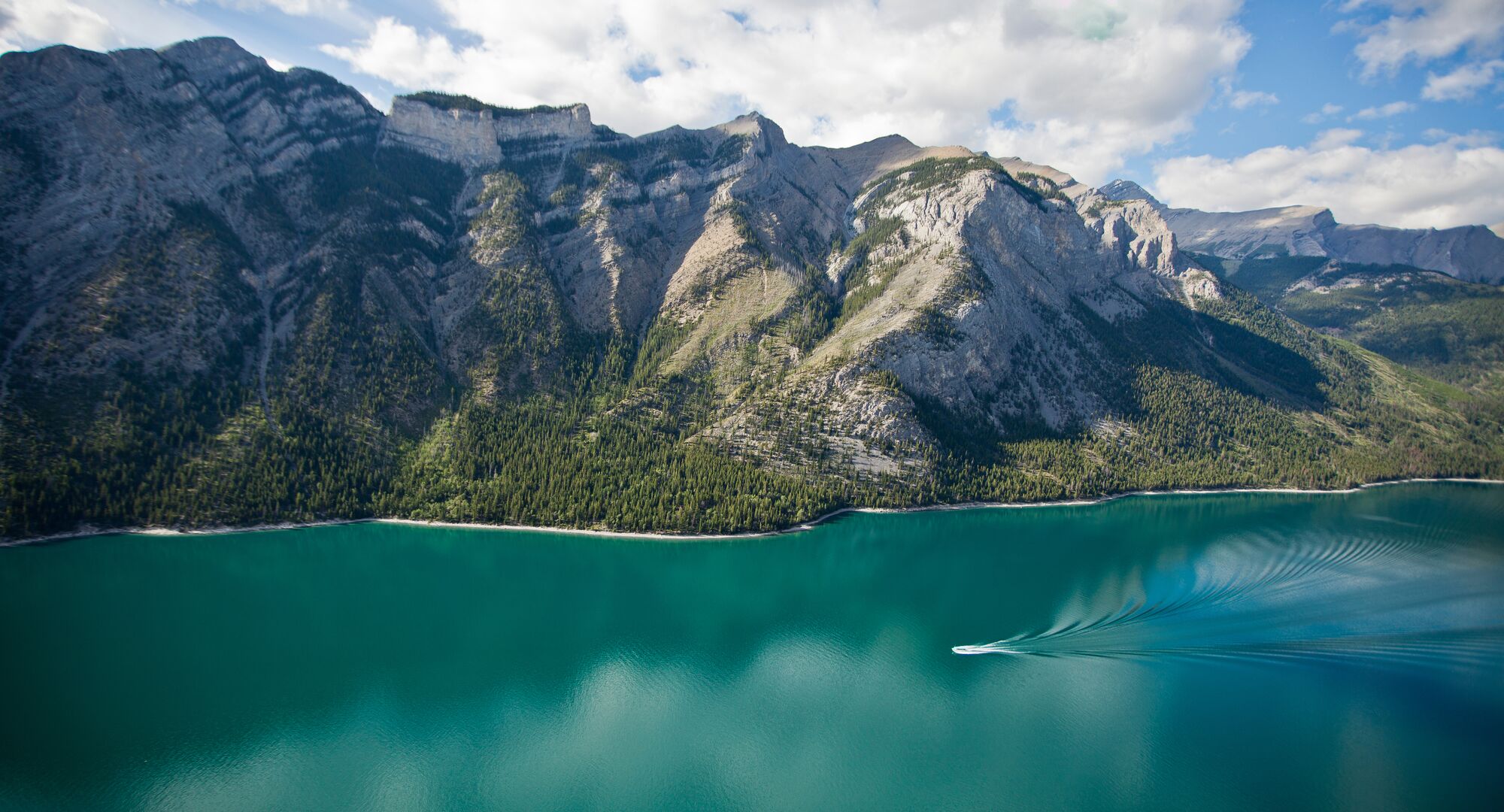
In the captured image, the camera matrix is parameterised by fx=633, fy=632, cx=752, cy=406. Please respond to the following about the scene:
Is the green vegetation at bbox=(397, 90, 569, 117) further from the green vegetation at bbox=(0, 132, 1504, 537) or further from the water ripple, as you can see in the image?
the water ripple

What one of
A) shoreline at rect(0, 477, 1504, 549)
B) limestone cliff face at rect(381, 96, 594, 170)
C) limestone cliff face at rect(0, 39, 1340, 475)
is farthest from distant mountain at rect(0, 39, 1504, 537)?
shoreline at rect(0, 477, 1504, 549)

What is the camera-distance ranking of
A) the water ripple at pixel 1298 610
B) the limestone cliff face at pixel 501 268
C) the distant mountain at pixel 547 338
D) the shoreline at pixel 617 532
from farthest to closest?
the limestone cliff face at pixel 501 268 → the distant mountain at pixel 547 338 → the shoreline at pixel 617 532 → the water ripple at pixel 1298 610

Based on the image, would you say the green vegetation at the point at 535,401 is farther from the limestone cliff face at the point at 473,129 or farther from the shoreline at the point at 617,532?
the limestone cliff face at the point at 473,129

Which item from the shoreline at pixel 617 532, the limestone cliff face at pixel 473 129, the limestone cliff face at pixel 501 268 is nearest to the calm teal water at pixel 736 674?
the shoreline at pixel 617 532

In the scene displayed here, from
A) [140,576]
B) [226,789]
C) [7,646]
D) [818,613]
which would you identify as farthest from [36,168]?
[818,613]

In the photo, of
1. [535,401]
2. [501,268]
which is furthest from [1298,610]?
[501,268]

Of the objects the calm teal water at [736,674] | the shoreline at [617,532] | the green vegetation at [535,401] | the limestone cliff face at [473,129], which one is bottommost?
the calm teal water at [736,674]

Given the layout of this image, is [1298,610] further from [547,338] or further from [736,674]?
[547,338]
